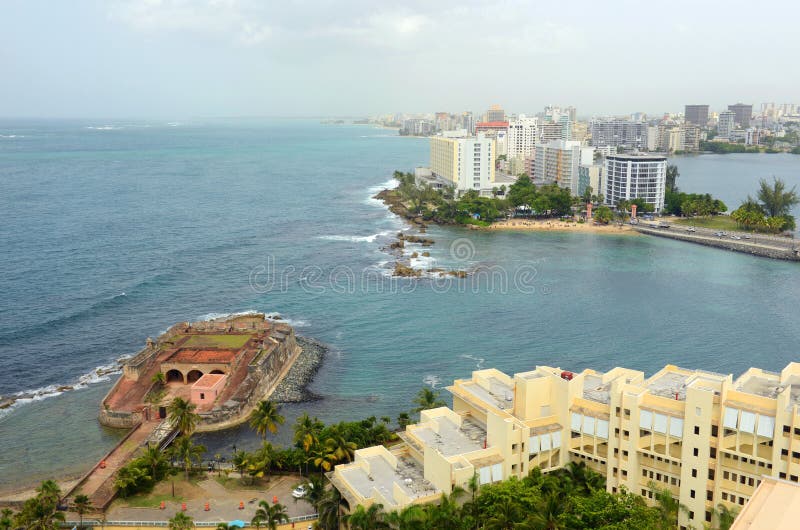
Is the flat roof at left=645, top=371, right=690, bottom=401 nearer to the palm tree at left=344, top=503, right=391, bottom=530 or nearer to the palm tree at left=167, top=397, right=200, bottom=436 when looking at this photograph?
the palm tree at left=344, top=503, right=391, bottom=530

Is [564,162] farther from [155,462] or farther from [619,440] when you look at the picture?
[155,462]

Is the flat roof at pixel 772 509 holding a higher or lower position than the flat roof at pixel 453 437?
higher

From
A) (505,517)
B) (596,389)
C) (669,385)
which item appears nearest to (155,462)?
(505,517)

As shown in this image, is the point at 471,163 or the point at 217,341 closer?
the point at 217,341

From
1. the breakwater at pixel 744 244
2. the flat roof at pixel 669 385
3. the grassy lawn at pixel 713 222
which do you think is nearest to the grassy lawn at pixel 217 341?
the flat roof at pixel 669 385

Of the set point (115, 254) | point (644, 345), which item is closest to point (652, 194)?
point (644, 345)

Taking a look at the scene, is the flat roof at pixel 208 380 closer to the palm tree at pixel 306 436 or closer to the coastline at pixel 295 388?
the coastline at pixel 295 388

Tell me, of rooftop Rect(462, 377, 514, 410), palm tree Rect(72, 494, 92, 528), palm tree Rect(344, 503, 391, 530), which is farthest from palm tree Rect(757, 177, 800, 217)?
palm tree Rect(72, 494, 92, 528)
